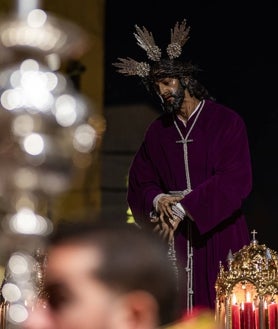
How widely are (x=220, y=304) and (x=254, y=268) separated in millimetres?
266

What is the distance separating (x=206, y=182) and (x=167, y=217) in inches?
11.5

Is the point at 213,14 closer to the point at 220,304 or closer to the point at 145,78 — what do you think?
the point at 145,78

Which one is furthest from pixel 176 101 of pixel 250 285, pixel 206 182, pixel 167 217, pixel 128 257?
pixel 128 257

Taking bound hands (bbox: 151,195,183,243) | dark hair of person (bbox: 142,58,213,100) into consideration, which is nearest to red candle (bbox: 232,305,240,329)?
bound hands (bbox: 151,195,183,243)

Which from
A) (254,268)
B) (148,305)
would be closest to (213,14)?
(254,268)

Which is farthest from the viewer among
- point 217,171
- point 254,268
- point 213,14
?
point 213,14

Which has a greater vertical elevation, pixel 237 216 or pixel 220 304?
pixel 237 216

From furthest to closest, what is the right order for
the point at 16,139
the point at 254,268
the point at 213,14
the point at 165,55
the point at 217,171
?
the point at 213,14
the point at 165,55
the point at 217,171
the point at 254,268
the point at 16,139

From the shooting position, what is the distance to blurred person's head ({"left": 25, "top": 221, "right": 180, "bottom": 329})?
101 inches

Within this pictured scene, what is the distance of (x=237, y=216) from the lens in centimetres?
677

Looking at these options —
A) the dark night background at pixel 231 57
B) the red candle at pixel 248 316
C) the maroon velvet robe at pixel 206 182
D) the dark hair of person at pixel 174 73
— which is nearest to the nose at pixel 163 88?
the dark hair of person at pixel 174 73

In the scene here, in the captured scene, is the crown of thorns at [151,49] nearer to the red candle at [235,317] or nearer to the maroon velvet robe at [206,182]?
the maroon velvet robe at [206,182]

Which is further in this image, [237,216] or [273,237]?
[273,237]

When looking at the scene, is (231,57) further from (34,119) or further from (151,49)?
(34,119)
